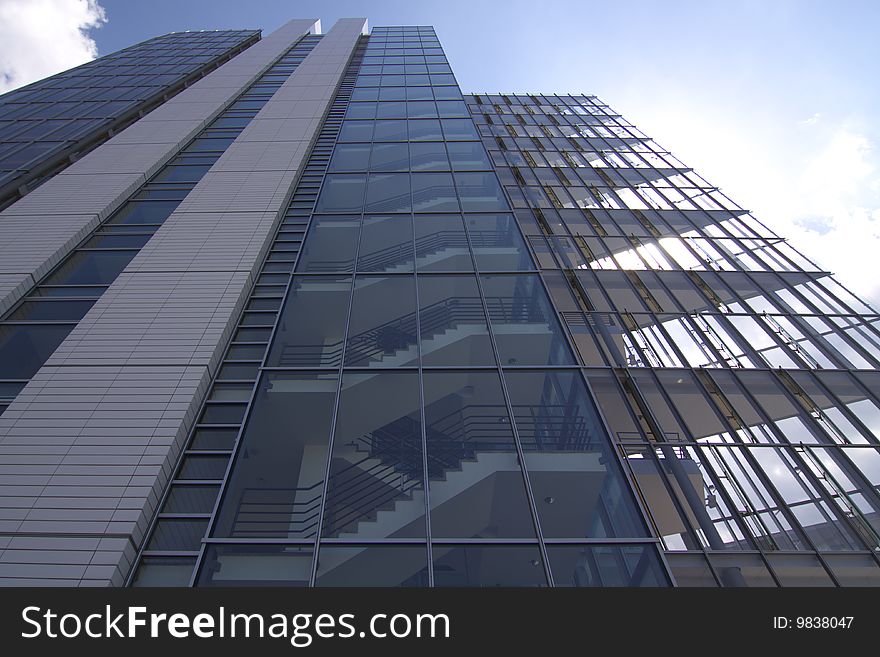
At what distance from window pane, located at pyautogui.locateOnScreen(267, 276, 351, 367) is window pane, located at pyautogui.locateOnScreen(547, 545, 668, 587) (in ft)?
16.0

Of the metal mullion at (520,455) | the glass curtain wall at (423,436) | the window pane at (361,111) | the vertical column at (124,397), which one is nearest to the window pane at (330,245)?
the glass curtain wall at (423,436)

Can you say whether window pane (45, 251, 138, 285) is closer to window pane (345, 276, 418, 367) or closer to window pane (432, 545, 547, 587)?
window pane (345, 276, 418, 367)

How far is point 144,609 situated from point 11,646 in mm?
1116

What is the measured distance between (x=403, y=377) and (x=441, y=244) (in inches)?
186

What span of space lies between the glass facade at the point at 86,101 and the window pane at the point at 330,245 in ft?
32.9

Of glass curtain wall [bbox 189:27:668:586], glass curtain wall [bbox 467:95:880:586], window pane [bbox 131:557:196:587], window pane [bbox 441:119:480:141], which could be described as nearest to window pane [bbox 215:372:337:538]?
glass curtain wall [bbox 189:27:668:586]

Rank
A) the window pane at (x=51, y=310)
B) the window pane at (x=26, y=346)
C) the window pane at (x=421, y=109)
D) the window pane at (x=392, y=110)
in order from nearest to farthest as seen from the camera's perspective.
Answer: the window pane at (x=26, y=346) → the window pane at (x=51, y=310) → the window pane at (x=421, y=109) → the window pane at (x=392, y=110)

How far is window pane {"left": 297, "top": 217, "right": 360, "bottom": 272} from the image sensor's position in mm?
11477

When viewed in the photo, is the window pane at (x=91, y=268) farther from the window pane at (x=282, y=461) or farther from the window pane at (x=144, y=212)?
the window pane at (x=282, y=461)

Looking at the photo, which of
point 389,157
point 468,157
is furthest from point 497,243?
point 389,157

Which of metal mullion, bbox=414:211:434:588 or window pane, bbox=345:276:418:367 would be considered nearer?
metal mullion, bbox=414:211:434:588

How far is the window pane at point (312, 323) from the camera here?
8922 mm

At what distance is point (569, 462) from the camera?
691cm

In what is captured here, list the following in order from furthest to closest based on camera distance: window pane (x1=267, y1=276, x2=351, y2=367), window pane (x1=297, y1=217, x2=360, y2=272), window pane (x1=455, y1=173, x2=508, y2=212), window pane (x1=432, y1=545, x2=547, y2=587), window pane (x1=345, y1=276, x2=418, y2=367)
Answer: window pane (x1=455, y1=173, x2=508, y2=212), window pane (x1=297, y1=217, x2=360, y2=272), window pane (x1=267, y1=276, x2=351, y2=367), window pane (x1=345, y1=276, x2=418, y2=367), window pane (x1=432, y1=545, x2=547, y2=587)
